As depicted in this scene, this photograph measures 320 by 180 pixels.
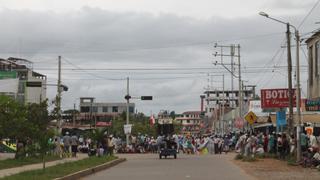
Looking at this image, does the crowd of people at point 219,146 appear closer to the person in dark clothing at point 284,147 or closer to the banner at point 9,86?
the person in dark clothing at point 284,147

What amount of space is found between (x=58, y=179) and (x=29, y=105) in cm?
1673

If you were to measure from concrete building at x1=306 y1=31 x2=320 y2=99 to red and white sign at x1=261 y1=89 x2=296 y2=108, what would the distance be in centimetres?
140

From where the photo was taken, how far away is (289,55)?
114 ft

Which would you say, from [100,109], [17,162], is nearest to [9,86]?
[17,162]

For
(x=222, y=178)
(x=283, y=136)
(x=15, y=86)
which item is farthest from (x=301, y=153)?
(x=15, y=86)

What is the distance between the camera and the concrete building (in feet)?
136

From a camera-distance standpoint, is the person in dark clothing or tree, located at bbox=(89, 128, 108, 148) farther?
tree, located at bbox=(89, 128, 108, 148)

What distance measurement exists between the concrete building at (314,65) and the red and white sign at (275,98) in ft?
4.59

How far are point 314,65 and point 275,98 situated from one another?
137 inches

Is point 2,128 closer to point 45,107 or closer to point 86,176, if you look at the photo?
point 45,107

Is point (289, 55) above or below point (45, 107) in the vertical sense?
above

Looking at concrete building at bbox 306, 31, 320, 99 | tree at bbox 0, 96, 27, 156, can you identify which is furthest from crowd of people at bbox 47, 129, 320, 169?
concrete building at bbox 306, 31, 320, 99

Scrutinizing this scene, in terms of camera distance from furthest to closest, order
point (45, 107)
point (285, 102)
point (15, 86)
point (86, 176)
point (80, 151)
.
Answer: point (15, 86) < point (80, 151) < point (285, 102) < point (45, 107) < point (86, 176)

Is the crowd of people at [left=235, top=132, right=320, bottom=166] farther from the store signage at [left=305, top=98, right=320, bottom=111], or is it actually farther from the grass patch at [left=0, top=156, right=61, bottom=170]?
the grass patch at [left=0, top=156, right=61, bottom=170]
